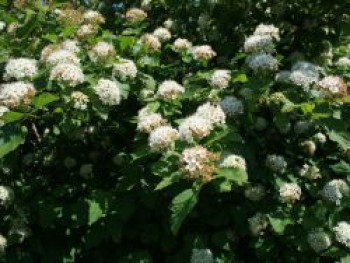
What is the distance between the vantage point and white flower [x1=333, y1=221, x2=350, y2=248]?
4363 mm

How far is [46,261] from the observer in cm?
470

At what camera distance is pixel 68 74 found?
4176 mm

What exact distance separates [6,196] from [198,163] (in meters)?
1.87

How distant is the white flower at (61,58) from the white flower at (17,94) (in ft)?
1.21

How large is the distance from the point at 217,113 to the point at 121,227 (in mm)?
1077

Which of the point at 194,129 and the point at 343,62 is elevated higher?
the point at 194,129

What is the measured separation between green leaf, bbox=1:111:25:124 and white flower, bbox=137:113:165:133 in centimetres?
79

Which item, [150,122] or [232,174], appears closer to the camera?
[232,174]

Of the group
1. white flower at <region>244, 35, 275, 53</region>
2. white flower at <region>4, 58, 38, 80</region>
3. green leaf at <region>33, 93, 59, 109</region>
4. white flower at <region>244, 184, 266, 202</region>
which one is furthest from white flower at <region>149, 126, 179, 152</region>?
white flower at <region>244, 35, 275, 53</region>

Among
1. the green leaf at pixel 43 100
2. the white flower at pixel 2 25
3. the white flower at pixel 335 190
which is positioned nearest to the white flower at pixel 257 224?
the white flower at pixel 335 190

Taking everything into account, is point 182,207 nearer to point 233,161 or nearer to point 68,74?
point 233,161

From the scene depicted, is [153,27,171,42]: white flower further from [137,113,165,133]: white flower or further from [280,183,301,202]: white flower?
[280,183,301,202]: white flower

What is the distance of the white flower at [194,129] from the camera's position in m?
3.78

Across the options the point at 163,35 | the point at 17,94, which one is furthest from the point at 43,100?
the point at 163,35
